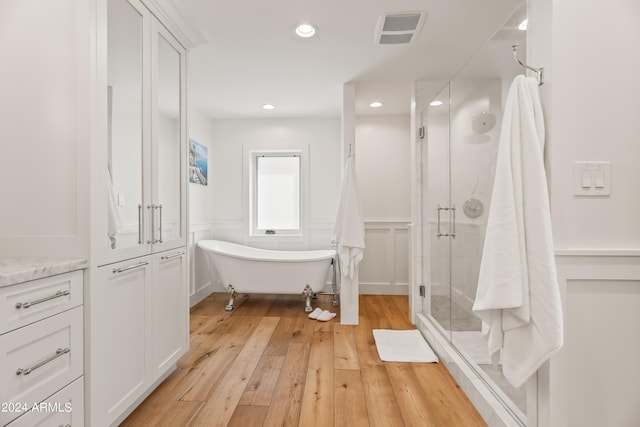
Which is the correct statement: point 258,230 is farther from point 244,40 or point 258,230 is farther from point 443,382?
point 443,382

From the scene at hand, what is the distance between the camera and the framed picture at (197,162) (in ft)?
12.2

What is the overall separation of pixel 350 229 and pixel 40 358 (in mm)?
2340

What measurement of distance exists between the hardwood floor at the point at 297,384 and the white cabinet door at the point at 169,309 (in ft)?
0.60

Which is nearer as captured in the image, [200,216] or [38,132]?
[38,132]

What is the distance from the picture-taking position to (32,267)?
113 centimetres

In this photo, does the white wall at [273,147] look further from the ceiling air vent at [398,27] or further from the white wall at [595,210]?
the white wall at [595,210]

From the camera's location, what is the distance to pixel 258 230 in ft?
14.8

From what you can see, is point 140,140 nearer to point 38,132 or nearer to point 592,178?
point 38,132

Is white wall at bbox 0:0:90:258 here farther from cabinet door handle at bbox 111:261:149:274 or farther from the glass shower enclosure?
the glass shower enclosure

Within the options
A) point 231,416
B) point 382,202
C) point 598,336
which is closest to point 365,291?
point 382,202

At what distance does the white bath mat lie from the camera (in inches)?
92.4

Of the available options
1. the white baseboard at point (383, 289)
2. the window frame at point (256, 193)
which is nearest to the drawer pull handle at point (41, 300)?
the window frame at point (256, 193)

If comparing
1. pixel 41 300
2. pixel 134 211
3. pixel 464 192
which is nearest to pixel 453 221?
pixel 464 192

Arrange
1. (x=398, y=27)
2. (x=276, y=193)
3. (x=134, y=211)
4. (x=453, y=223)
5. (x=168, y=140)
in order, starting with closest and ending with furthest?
(x=134, y=211)
(x=168, y=140)
(x=398, y=27)
(x=453, y=223)
(x=276, y=193)
